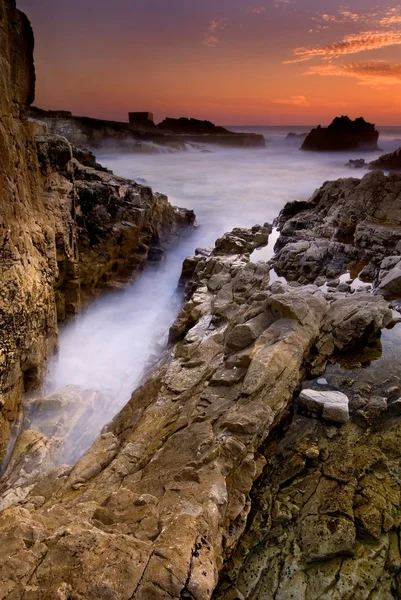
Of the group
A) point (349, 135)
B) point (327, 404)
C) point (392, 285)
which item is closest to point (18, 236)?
point (327, 404)

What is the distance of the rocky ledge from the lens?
12.2 feet

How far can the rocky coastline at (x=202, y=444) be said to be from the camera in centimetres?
392

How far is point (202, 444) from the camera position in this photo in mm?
5465

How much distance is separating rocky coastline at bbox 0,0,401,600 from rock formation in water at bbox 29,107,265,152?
39.8 meters

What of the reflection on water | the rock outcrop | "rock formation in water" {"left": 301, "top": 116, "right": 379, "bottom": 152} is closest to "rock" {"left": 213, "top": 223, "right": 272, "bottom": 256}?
the rock outcrop

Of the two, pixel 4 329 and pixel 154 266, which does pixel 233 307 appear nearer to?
pixel 4 329

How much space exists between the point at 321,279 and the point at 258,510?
450 inches

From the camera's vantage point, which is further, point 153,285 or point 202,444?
point 153,285

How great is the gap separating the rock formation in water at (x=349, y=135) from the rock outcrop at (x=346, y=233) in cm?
5469

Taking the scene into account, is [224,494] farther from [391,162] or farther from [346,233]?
[391,162]

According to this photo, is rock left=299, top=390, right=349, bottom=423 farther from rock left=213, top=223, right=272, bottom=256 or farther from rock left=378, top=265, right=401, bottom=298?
rock left=213, top=223, right=272, bottom=256

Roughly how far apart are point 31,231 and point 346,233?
50.8 ft

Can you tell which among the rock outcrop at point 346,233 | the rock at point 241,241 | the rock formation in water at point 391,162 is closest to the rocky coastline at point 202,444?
the rock outcrop at point 346,233

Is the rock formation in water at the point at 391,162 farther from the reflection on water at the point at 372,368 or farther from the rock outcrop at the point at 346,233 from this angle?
the reflection on water at the point at 372,368
